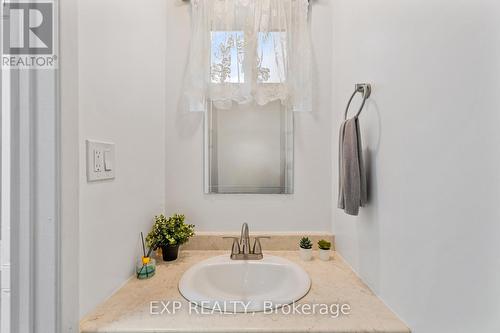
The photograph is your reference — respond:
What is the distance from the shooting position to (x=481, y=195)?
1.62ft

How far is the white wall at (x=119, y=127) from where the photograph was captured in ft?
2.49

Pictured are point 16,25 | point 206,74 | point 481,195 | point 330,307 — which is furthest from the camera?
point 206,74

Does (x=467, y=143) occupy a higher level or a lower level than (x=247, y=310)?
higher

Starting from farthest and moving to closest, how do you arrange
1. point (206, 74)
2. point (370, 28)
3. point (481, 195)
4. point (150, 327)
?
Answer: point (206, 74) → point (370, 28) → point (150, 327) → point (481, 195)

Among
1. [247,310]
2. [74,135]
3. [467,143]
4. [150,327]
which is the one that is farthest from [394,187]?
[74,135]

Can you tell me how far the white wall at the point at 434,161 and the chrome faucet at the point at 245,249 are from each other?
1.58 ft

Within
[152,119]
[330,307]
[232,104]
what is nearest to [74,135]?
[152,119]

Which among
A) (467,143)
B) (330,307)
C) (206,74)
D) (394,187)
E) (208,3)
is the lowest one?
(330,307)

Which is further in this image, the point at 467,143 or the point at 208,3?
the point at 208,3

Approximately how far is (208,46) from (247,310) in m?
1.26

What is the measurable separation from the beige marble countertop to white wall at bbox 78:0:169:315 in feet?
0.19

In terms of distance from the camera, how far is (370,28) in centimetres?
97

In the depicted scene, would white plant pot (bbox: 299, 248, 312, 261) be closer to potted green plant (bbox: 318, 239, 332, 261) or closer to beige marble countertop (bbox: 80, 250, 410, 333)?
potted green plant (bbox: 318, 239, 332, 261)

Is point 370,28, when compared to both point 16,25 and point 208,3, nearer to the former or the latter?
point 208,3
